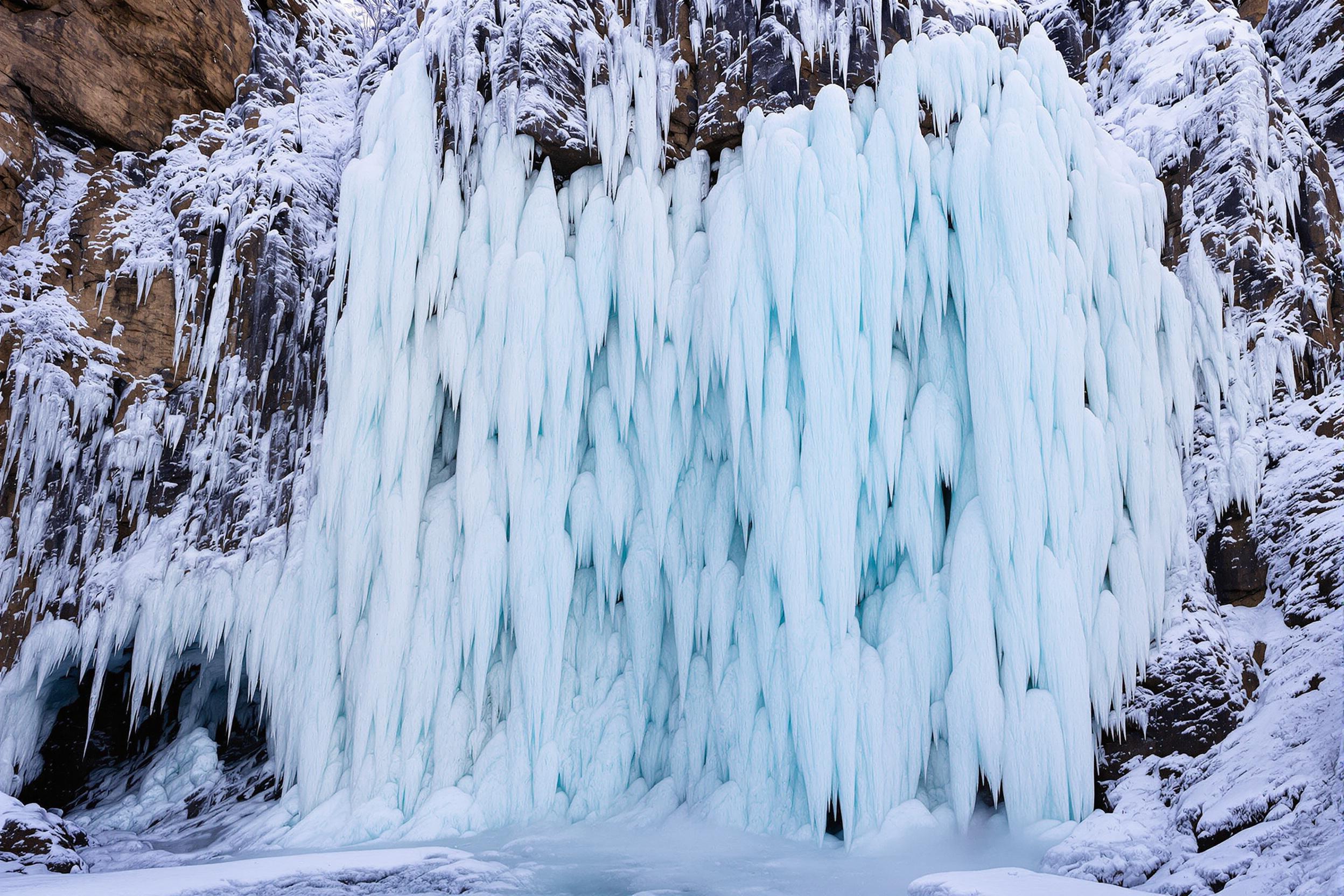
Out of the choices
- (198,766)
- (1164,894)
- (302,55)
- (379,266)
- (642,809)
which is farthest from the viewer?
(302,55)

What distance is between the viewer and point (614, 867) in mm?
6109

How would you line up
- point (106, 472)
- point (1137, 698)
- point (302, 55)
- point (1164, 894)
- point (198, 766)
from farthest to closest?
point (302, 55), point (198, 766), point (106, 472), point (1137, 698), point (1164, 894)

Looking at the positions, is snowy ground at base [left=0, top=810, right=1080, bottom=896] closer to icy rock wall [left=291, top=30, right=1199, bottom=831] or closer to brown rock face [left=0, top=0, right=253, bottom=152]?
icy rock wall [left=291, top=30, right=1199, bottom=831]

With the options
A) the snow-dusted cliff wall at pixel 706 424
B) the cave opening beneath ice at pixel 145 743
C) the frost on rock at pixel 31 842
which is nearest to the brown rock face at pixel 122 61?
the snow-dusted cliff wall at pixel 706 424

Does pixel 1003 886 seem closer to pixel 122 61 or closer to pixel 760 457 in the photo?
pixel 760 457

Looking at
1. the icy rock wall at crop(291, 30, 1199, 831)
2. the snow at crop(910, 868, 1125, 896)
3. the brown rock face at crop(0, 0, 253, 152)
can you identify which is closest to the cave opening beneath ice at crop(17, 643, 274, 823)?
the icy rock wall at crop(291, 30, 1199, 831)

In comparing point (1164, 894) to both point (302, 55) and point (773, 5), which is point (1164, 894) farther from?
point (302, 55)

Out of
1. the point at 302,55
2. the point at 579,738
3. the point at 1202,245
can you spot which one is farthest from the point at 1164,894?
the point at 302,55

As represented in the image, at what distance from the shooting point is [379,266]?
27.1ft

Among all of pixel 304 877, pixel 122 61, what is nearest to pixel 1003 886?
pixel 304 877

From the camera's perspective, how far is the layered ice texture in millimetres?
6762

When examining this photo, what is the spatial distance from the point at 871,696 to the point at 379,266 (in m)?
5.61

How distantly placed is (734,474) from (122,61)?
328 inches

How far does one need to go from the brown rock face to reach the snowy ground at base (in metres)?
7.80
